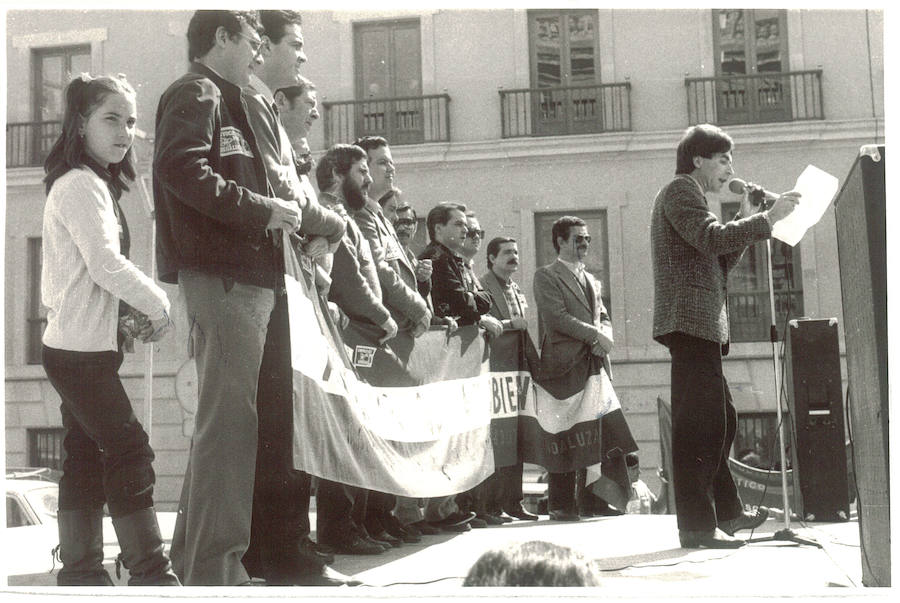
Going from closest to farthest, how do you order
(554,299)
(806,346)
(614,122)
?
(806,346) → (554,299) → (614,122)

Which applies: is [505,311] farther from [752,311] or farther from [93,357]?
[93,357]

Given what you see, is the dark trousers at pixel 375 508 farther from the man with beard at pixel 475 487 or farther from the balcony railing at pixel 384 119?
the balcony railing at pixel 384 119

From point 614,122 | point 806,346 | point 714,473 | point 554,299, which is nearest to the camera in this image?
A: point 714,473

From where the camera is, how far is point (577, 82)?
8.32m

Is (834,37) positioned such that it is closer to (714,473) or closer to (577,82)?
(714,473)

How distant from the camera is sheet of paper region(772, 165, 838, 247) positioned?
14.0 ft

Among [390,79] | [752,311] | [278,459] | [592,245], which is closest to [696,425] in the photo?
[278,459]

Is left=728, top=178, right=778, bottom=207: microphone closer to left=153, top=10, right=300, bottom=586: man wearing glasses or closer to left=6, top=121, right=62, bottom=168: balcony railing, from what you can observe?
left=153, top=10, right=300, bottom=586: man wearing glasses

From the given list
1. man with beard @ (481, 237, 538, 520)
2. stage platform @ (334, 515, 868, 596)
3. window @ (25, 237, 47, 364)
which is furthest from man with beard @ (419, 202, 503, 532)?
window @ (25, 237, 47, 364)

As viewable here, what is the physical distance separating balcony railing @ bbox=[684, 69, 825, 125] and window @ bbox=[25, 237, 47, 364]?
427cm

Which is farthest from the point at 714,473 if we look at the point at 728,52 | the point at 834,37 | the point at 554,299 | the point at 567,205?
the point at 567,205

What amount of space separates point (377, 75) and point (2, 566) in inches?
195

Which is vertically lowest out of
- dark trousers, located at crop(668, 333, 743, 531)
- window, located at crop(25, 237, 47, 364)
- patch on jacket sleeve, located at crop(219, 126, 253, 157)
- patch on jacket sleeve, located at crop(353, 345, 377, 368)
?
dark trousers, located at crop(668, 333, 743, 531)

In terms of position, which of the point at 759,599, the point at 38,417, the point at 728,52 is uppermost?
the point at 728,52
